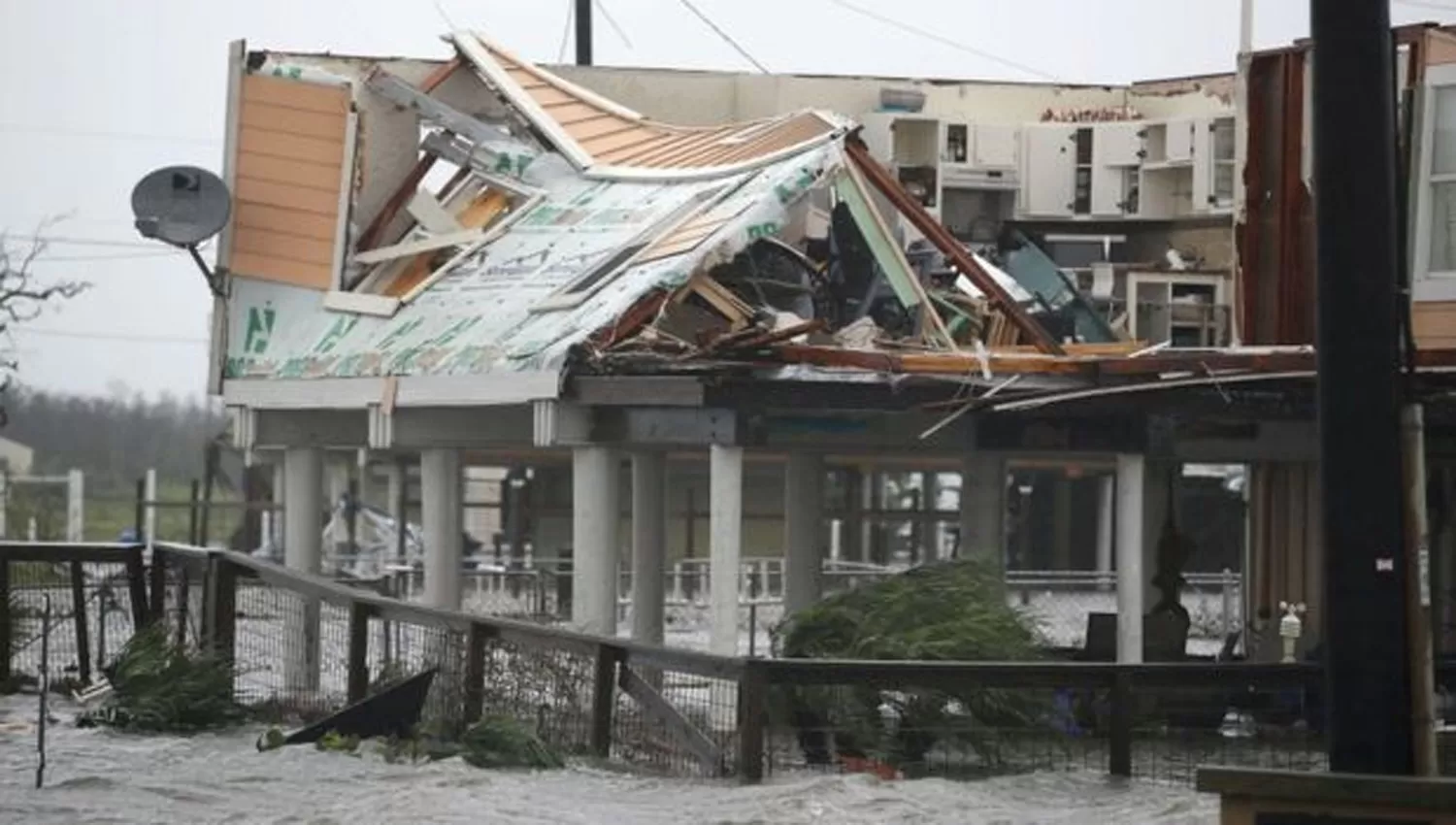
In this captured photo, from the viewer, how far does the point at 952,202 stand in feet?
144

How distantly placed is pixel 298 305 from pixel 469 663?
17.6 m

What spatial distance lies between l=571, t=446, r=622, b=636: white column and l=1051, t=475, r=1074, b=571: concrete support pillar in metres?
47.8

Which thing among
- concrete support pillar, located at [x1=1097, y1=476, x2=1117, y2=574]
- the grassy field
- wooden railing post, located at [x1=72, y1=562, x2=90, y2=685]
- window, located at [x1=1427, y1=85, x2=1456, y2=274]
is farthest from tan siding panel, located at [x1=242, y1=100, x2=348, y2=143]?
concrete support pillar, located at [x1=1097, y1=476, x2=1117, y2=574]

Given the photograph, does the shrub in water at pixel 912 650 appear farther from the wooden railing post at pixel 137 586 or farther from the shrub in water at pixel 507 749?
the wooden railing post at pixel 137 586

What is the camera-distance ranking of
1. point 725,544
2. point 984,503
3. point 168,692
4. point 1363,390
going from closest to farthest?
point 1363,390, point 168,692, point 725,544, point 984,503

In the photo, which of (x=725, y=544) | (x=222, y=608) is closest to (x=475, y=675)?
(x=222, y=608)

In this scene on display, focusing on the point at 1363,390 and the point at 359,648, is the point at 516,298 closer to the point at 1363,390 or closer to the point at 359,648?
the point at 359,648

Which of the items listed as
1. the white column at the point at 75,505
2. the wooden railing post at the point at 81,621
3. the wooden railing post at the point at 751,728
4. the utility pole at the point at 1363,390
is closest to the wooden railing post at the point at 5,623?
the wooden railing post at the point at 81,621

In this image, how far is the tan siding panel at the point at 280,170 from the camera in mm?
39469

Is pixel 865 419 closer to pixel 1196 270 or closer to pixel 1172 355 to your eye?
pixel 1172 355

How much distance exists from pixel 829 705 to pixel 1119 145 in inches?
933

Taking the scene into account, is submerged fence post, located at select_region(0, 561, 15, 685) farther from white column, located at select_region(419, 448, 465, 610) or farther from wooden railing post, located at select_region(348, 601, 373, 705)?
white column, located at select_region(419, 448, 465, 610)

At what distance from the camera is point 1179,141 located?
42.1 metres

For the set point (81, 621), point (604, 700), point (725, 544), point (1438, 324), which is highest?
point (1438, 324)
